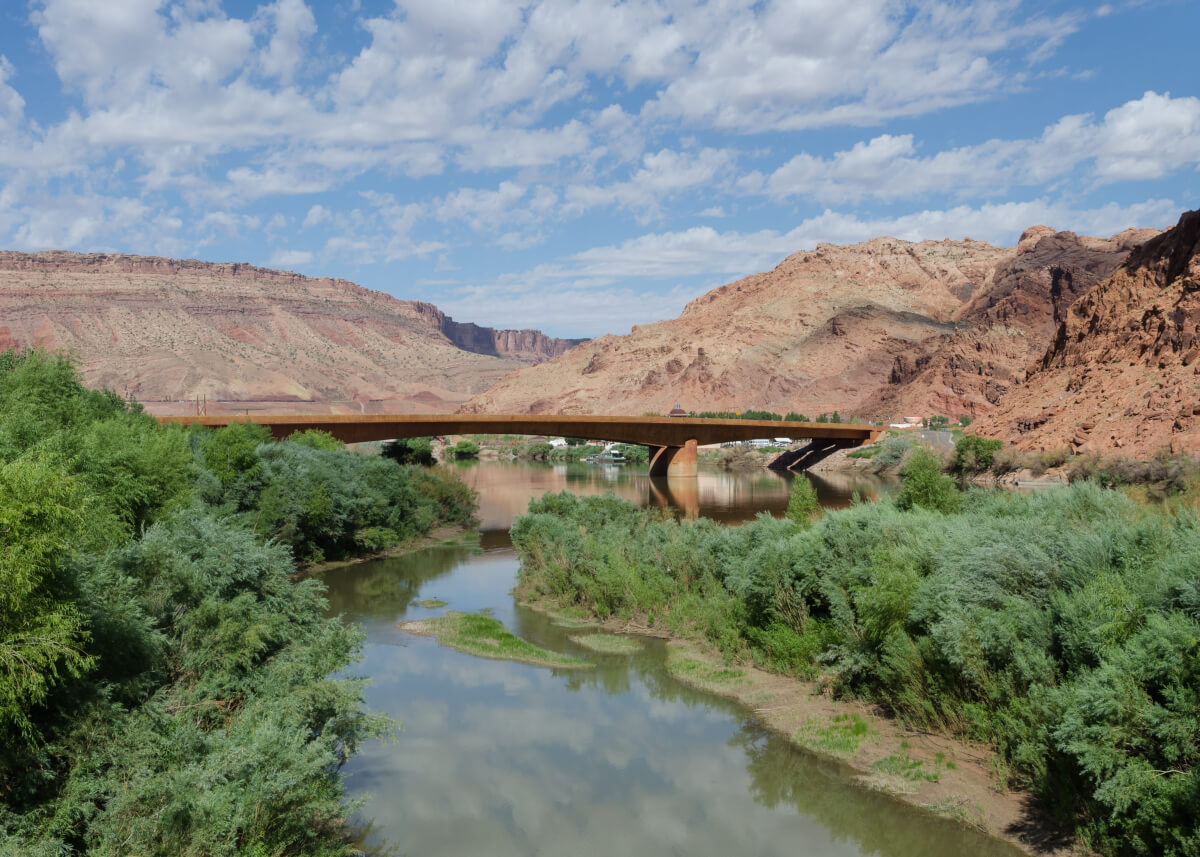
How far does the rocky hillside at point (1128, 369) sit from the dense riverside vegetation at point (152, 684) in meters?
46.4

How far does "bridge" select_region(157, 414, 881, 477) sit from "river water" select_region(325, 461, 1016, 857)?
33.8 meters

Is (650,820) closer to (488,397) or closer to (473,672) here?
(473,672)

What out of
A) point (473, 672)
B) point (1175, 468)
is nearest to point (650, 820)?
point (473, 672)

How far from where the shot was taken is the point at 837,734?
15.1 meters

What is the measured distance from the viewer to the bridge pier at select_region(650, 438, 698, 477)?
3078 inches

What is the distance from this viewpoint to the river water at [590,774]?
12.4 meters

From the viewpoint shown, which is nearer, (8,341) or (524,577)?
(524,577)

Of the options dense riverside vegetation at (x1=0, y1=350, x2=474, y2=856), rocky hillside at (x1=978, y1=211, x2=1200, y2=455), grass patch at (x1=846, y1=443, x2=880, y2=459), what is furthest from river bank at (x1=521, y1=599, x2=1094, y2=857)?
grass patch at (x1=846, y1=443, x2=880, y2=459)

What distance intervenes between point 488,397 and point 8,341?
83.4 meters

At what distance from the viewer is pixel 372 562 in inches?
1401

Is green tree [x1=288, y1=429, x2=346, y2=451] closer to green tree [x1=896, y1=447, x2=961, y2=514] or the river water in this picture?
the river water

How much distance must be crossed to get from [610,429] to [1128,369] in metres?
35.4

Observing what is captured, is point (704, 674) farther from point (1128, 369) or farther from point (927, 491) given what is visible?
point (1128, 369)

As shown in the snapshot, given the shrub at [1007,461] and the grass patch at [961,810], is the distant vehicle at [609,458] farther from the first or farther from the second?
the grass patch at [961,810]
